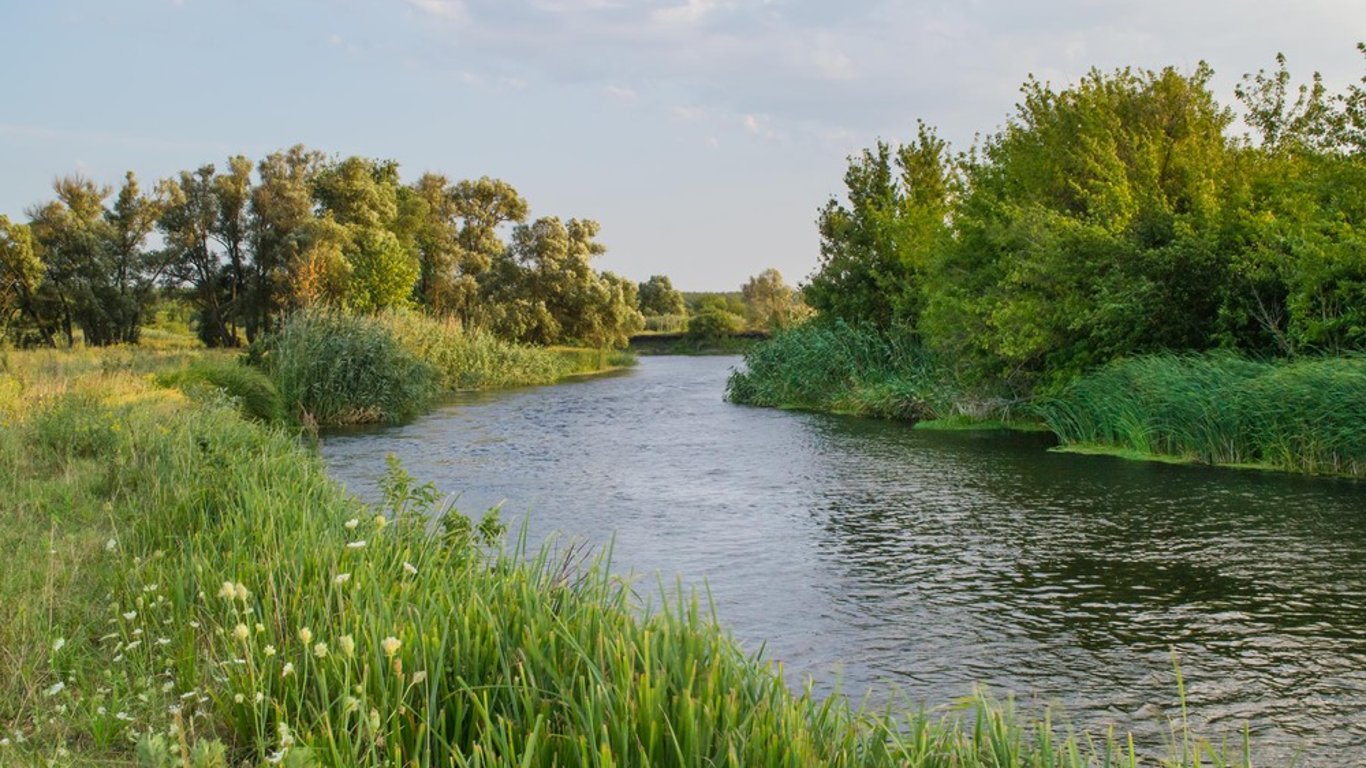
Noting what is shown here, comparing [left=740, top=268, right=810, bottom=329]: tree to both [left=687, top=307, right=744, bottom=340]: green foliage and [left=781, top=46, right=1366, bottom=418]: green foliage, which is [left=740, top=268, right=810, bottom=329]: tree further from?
[left=781, top=46, right=1366, bottom=418]: green foliage

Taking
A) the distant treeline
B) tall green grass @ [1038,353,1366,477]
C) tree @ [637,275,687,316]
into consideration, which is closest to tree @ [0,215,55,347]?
the distant treeline

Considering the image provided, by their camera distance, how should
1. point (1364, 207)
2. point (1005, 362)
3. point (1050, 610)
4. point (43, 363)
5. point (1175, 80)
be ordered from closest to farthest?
point (1050, 610), point (1364, 207), point (43, 363), point (1005, 362), point (1175, 80)

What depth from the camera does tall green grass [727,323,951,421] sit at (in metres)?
26.2

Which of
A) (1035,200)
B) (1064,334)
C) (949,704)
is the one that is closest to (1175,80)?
(1035,200)

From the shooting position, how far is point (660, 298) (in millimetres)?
106938

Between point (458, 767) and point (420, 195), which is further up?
point (420, 195)

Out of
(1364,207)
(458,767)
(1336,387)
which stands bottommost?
(458,767)

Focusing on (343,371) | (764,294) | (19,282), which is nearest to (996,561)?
(343,371)

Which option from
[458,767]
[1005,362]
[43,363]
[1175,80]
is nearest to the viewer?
[458,767]

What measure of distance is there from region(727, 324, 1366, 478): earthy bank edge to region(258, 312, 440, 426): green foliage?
11.6 meters

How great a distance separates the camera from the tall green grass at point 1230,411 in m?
14.5

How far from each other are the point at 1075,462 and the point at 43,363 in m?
19.0

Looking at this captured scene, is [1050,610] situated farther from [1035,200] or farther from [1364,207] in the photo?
[1035,200]

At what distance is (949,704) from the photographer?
624 cm
